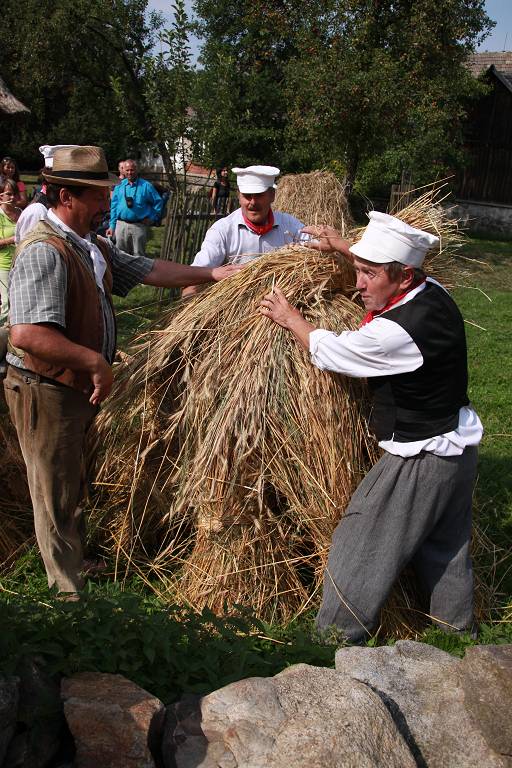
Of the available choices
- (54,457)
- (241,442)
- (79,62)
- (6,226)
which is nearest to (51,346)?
(54,457)

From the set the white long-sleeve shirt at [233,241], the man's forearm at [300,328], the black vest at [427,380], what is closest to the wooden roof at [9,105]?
the white long-sleeve shirt at [233,241]

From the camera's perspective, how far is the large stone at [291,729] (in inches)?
83.6

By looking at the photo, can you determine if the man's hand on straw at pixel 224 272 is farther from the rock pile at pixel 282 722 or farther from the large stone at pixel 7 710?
the large stone at pixel 7 710

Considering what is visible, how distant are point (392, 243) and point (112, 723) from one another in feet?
6.31

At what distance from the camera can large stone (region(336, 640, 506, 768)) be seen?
7.83 feet

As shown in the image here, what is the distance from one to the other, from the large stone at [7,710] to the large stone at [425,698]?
1.03 m

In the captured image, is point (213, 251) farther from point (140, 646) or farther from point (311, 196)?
point (311, 196)

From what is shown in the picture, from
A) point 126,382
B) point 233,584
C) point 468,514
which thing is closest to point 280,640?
point 233,584

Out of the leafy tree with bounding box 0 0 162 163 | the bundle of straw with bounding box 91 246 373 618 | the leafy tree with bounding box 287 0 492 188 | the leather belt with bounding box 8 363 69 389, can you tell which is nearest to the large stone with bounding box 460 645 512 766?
the bundle of straw with bounding box 91 246 373 618

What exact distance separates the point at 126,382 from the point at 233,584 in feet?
3.60

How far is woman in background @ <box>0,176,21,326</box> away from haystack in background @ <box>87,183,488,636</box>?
3.29 meters

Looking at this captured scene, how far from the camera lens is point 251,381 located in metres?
3.40

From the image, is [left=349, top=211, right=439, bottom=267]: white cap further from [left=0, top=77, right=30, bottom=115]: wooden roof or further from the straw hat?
[left=0, top=77, right=30, bottom=115]: wooden roof

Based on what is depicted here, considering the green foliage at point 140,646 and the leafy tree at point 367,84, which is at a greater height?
the leafy tree at point 367,84
